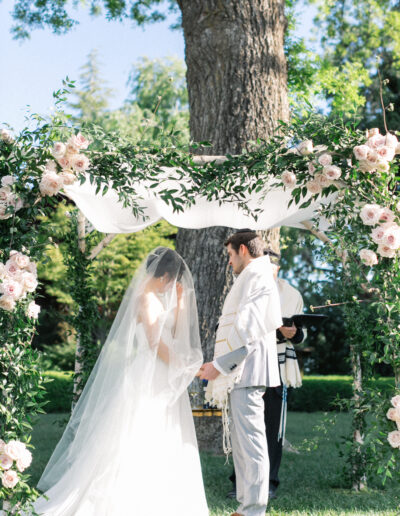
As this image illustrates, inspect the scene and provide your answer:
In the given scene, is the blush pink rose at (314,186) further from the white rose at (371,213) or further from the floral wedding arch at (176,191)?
the white rose at (371,213)

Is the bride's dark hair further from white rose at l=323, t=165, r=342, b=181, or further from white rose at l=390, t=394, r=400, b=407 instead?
white rose at l=390, t=394, r=400, b=407

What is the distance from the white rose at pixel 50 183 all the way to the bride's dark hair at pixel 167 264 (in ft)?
3.09

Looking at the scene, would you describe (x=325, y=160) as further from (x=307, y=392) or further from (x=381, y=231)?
(x=307, y=392)

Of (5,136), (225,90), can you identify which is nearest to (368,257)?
(5,136)

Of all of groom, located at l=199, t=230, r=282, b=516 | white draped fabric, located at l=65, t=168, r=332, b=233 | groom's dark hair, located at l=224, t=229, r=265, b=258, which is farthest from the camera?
white draped fabric, located at l=65, t=168, r=332, b=233

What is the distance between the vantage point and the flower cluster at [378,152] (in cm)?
380

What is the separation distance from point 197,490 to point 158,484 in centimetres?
29

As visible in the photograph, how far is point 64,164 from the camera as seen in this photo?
393 cm

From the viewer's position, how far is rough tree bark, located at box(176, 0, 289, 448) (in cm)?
715

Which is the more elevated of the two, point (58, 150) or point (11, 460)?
point (58, 150)

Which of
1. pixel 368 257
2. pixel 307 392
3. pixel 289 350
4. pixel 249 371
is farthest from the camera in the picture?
pixel 307 392

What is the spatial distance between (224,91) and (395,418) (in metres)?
4.69

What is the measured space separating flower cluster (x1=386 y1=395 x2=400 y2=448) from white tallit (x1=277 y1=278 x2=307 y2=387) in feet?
5.38

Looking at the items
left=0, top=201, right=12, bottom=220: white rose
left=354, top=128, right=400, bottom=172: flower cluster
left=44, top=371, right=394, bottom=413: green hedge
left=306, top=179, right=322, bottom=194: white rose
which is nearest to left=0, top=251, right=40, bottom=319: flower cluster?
left=0, top=201, right=12, bottom=220: white rose
